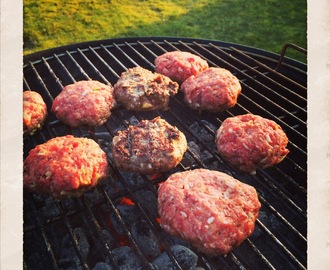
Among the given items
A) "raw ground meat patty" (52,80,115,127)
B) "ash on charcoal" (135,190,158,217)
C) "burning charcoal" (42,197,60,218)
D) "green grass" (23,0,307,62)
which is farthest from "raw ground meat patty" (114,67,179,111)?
"green grass" (23,0,307,62)

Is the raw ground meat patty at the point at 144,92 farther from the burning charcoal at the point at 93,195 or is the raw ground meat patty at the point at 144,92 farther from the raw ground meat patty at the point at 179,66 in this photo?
the burning charcoal at the point at 93,195

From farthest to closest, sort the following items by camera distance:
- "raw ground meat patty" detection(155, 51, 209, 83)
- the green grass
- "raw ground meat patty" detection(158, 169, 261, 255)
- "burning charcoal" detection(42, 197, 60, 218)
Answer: the green grass, "raw ground meat patty" detection(155, 51, 209, 83), "burning charcoal" detection(42, 197, 60, 218), "raw ground meat patty" detection(158, 169, 261, 255)

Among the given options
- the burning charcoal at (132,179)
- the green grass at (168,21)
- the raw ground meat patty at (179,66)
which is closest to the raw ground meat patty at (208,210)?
the burning charcoal at (132,179)

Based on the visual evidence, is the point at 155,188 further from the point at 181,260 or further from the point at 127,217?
the point at 181,260

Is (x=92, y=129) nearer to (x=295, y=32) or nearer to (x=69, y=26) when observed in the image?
(x=69, y=26)

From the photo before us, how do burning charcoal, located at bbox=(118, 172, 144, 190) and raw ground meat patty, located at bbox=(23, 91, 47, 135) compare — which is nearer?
raw ground meat patty, located at bbox=(23, 91, 47, 135)

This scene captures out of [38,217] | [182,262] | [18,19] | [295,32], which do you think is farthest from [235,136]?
[295,32]

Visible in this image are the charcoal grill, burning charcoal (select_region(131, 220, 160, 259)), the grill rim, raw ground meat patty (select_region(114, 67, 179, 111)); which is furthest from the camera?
the grill rim

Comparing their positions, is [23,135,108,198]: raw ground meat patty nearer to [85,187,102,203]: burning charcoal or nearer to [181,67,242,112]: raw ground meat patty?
[85,187,102,203]: burning charcoal
